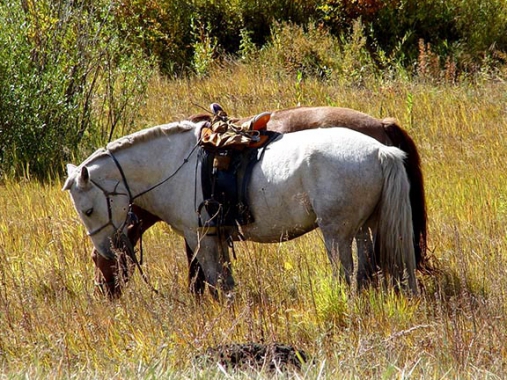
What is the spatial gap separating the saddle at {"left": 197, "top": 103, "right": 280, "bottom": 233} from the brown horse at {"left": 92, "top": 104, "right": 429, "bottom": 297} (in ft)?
1.42

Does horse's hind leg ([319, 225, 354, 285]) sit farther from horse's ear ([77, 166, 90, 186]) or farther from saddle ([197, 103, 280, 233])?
horse's ear ([77, 166, 90, 186])

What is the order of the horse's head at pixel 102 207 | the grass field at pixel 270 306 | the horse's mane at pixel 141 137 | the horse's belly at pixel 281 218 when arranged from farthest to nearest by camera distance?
the horse's mane at pixel 141 137, the horse's head at pixel 102 207, the horse's belly at pixel 281 218, the grass field at pixel 270 306

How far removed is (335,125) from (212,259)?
1.59m

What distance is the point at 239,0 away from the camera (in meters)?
16.5

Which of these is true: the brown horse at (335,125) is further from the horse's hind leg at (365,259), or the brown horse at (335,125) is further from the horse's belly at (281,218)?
the horse's belly at (281,218)

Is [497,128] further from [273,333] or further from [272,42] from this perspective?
[273,333]

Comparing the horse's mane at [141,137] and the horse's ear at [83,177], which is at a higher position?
the horse's mane at [141,137]

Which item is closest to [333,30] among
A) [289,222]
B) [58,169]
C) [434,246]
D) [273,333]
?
[58,169]

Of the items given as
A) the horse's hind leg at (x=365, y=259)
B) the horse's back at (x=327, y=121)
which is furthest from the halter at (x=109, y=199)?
the horse's hind leg at (x=365, y=259)

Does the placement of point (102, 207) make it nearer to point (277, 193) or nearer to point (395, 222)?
point (277, 193)

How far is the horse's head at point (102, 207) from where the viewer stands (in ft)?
23.2

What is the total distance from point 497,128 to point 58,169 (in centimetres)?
524

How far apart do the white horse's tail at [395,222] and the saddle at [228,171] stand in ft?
3.14

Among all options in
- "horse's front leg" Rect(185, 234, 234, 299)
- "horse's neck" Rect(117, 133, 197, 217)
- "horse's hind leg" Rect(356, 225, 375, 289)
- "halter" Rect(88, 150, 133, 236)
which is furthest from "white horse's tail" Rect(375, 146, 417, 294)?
"halter" Rect(88, 150, 133, 236)
